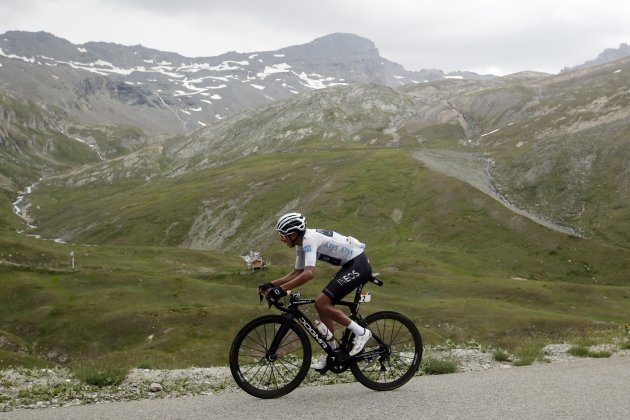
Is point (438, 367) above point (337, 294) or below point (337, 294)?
below

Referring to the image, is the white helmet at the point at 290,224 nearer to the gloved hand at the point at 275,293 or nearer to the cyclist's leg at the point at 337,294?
the gloved hand at the point at 275,293

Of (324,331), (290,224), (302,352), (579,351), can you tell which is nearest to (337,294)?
(324,331)

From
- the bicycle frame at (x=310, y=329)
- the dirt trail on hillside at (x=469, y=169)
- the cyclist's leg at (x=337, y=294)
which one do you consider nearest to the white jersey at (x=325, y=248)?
the cyclist's leg at (x=337, y=294)

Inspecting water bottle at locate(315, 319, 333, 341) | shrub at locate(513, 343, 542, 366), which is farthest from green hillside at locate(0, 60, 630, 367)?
water bottle at locate(315, 319, 333, 341)

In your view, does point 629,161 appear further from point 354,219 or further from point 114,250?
point 114,250

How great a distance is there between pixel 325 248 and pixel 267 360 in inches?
124

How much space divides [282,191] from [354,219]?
121 ft

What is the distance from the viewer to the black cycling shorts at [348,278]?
13711 millimetres

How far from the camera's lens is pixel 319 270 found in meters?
84.9

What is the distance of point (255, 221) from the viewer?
520 feet

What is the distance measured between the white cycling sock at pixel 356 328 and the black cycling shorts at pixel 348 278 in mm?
718

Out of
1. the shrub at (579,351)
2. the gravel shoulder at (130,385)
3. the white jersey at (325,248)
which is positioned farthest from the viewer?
the shrub at (579,351)

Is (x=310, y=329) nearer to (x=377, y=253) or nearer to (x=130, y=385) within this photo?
(x=130, y=385)

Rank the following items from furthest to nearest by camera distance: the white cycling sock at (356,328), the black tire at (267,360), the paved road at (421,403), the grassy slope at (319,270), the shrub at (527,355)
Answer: the grassy slope at (319,270) < the shrub at (527,355) < the white cycling sock at (356,328) < the black tire at (267,360) < the paved road at (421,403)
